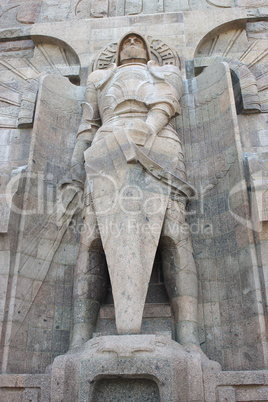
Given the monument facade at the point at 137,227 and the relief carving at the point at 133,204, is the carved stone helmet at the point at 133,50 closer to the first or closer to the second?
the monument facade at the point at 137,227

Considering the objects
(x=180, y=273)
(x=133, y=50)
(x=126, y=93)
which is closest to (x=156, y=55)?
(x=133, y=50)

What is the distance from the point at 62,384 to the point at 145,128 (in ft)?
12.8

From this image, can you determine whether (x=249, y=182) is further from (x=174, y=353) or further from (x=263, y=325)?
(x=174, y=353)

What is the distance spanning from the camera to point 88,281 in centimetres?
623

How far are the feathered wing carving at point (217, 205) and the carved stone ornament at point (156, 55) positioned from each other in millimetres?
689

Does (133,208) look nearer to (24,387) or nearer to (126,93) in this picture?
(126,93)

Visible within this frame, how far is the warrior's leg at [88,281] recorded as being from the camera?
6.05 m

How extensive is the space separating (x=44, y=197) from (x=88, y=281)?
1833 mm

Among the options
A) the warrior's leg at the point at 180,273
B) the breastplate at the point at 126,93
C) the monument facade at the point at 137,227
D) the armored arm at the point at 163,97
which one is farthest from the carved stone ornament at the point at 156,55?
the warrior's leg at the point at 180,273

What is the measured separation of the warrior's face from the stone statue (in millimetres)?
→ 726

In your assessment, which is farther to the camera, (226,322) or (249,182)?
(249,182)

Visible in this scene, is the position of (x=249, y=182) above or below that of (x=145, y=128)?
below

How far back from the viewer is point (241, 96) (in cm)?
824

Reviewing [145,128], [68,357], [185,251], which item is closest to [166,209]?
[185,251]
